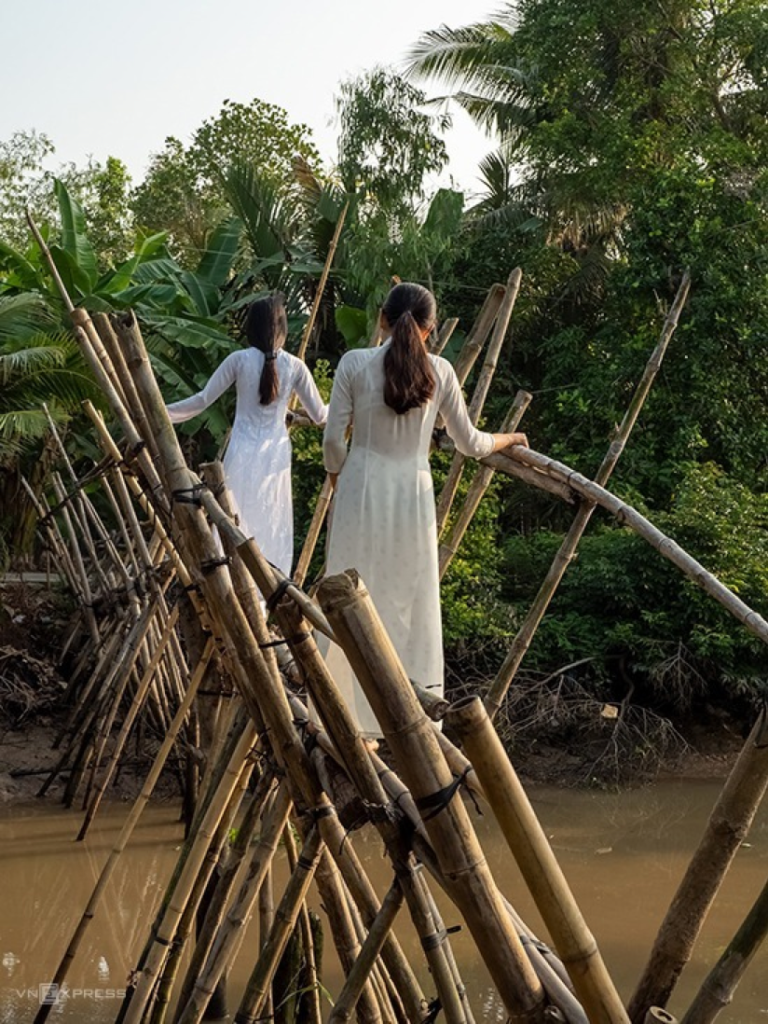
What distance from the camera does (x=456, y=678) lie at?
9.15 m

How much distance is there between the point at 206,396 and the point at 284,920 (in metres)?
2.05

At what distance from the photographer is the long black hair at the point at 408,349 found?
11.2 ft

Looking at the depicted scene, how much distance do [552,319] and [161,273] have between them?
3950mm

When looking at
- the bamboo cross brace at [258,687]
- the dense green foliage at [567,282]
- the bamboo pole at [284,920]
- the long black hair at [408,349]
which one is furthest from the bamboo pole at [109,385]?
the dense green foliage at [567,282]

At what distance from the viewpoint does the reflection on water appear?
197 inches

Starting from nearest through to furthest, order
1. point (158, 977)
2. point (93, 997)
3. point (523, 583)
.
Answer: point (158, 977) < point (93, 997) < point (523, 583)

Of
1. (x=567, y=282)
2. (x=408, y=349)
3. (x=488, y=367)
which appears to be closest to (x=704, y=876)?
(x=408, y=349)

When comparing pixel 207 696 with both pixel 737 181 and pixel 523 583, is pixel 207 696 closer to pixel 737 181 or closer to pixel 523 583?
pixel 523 583

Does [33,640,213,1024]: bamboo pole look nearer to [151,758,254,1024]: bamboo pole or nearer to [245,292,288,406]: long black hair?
[151,758,254,1024]: bamboo pole

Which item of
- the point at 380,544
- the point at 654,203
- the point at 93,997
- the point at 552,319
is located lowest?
the point at 93,997

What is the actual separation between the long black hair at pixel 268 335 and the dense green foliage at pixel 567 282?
14.8 feet

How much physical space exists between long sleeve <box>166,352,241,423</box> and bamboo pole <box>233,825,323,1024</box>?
5.95 ft

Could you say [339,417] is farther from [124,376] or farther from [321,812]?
[321,812]

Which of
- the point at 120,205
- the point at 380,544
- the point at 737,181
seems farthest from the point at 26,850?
the point at 120,205
